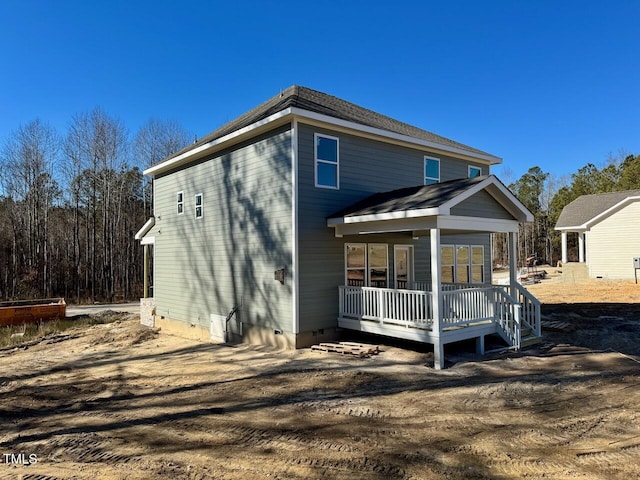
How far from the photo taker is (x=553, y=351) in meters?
9.64

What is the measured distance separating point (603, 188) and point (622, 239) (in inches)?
1019

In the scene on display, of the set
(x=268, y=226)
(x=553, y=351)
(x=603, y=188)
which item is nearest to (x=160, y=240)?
(x=268, y=226)

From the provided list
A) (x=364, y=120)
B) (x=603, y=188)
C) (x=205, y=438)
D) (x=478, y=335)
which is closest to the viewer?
(x=205, y=438)

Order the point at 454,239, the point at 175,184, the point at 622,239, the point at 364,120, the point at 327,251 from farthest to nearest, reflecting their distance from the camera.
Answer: the point at 622,239, the point at 175,184, the point at 454,239, the point at 364,120, the point at 327,251

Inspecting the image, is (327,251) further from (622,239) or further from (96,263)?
(96,263)

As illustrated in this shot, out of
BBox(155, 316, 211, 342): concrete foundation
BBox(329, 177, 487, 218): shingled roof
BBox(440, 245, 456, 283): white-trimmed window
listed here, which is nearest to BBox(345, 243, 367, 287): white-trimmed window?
BBox(329, 177, 487, 218): shingled roof

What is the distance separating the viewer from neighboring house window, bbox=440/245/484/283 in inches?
533

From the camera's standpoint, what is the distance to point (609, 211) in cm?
2605

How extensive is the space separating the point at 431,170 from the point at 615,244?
19.2 metres

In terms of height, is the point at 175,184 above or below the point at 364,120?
below

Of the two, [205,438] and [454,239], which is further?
[454,239]

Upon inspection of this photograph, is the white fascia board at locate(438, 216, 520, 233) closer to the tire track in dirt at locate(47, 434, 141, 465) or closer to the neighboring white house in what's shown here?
the tire track in dirt at locate(47, 434, 141, 465)

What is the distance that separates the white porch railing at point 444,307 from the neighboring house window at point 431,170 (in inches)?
177

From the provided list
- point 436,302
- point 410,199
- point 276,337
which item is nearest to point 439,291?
point 436,302
